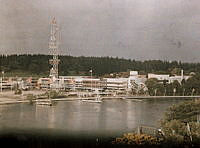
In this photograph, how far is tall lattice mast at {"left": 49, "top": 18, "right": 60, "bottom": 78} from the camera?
15.3ft

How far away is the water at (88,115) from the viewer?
4.46 m

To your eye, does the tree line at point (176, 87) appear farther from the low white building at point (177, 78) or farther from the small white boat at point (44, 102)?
the small white boat at point (44, 102)

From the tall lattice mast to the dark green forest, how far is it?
0.06 metres

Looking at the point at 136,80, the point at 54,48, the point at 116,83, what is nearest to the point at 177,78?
the point at 136,80

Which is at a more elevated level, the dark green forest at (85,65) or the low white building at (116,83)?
the dark green forest at (85,65)

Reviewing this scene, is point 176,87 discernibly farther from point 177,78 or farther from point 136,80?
point 136,80

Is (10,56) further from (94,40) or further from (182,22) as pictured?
(182,22)

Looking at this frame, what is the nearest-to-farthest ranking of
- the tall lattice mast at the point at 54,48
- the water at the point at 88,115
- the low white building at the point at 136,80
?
the water at the point at 88,115, the low white building at the point at 136,80, the tall lattice mast at the point at 54,48

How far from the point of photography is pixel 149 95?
4703 mm

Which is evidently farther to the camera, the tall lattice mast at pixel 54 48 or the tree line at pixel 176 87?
the tall lattice mast at pixel 54 48

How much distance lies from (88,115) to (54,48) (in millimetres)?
940

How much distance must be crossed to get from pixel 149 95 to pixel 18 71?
5.50 feet

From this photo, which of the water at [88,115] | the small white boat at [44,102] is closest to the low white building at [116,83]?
the water at [88,115]

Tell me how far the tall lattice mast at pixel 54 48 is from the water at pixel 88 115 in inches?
15.9
